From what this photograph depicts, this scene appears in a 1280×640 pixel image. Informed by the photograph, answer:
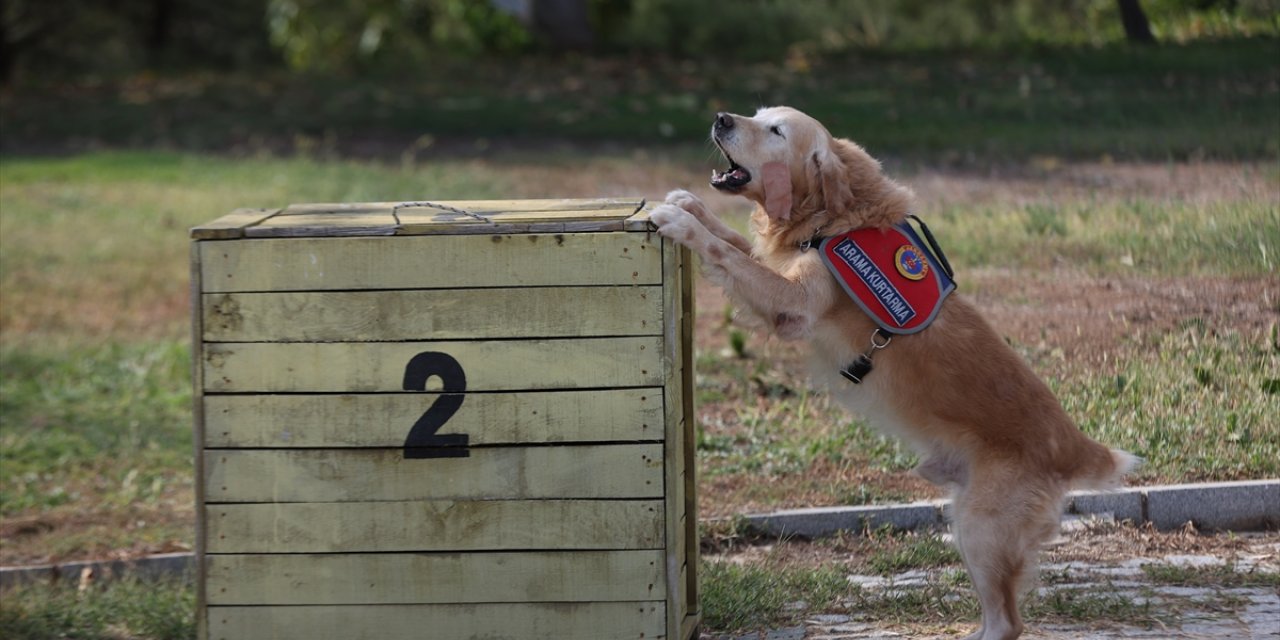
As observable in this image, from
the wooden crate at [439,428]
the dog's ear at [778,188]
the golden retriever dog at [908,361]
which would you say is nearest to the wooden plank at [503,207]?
the golden retriever dog at [908,361]

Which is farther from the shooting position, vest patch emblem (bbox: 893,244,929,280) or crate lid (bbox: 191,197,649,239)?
vest patch emblem (bbox: 893,244,929,280)

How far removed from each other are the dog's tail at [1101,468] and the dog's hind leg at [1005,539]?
0.17m

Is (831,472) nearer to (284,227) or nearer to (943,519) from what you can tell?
(943,519)

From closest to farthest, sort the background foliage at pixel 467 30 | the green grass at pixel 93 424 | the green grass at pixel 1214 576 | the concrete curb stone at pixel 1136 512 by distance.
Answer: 1. the green grass at pixel 1214 576
2. the concrete curb stone at pixel 1136 512
3. the green grass at pixel 93 424
4. the background foliage at pixel 467 30

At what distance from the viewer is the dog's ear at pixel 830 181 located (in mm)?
4504

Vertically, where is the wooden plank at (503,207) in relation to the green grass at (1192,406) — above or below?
above

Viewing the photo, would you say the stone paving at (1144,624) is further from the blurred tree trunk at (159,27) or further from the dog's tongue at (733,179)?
the blurred tree trunk at (159,27)

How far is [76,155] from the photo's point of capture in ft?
45.2

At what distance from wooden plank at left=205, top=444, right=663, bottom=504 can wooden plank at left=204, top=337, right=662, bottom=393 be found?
7.4 inches

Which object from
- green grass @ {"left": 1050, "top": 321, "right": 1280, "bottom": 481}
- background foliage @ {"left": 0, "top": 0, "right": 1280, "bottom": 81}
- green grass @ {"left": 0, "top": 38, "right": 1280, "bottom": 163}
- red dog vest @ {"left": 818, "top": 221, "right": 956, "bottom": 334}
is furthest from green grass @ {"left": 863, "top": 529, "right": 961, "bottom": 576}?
background foliage @ {"left": 0, "top": 0, "right": 1280, "bottom": 81}

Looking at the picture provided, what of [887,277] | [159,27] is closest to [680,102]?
[887,277]

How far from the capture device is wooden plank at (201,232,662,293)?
3.96 metres

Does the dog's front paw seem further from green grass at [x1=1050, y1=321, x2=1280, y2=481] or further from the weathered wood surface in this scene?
green grass at [x1=1050, y1=321, x2=1280, y2=481]

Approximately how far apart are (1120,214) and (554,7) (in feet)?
40.8
